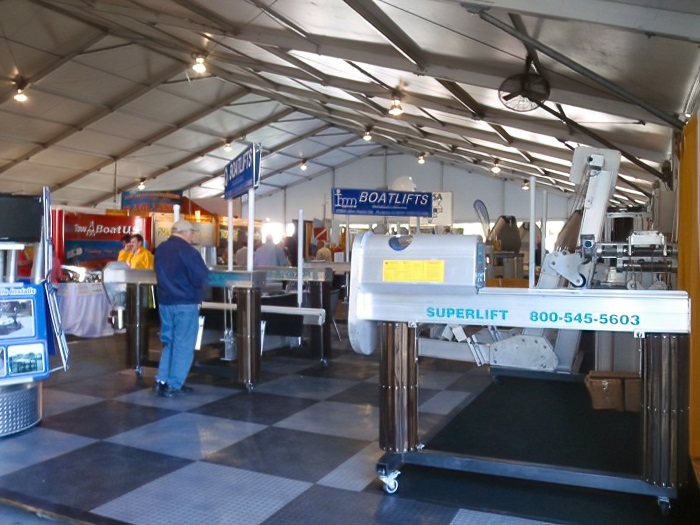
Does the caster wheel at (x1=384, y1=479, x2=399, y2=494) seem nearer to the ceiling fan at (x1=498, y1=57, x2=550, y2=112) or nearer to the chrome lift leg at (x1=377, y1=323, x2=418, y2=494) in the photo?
the chrome lift leg at (x1=377, y1=323, x2=418, y2=494)

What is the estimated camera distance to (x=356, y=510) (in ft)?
10.2

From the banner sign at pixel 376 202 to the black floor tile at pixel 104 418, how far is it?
17.6 ft

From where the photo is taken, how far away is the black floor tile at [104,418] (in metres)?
4.53

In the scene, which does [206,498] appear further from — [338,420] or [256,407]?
[256,407]

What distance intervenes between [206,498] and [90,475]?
2.85 feet

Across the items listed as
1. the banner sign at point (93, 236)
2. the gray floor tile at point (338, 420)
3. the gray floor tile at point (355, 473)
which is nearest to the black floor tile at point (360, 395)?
the gray floor tile at point (338, 420)

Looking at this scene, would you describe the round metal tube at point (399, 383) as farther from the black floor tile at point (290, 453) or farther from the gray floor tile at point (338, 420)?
the gray floor tile at point (338, 420)

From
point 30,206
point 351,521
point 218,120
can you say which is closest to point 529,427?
point 351,521

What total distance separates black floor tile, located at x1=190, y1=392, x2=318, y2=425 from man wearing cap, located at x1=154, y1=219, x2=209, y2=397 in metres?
0.58

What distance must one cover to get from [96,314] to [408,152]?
18.3m

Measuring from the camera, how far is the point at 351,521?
9.78 feet

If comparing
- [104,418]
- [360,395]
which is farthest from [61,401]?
[360,395]

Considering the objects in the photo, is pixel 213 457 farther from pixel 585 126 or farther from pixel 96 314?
pixel 585 126

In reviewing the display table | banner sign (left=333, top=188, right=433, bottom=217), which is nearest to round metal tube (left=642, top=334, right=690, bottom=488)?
banner sign (left=333, top=188, right=433, bottom=217)
